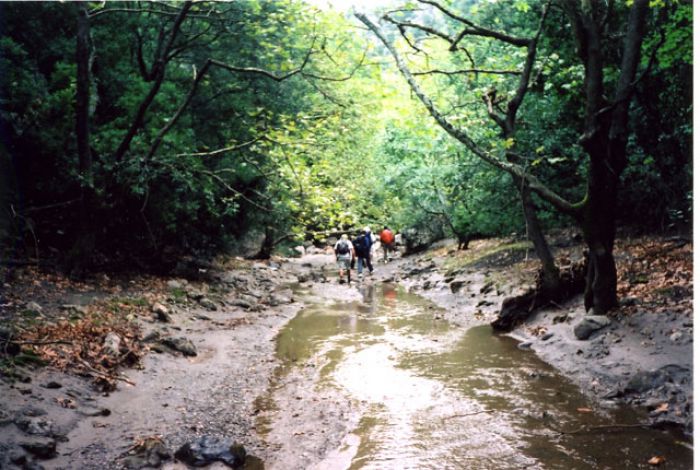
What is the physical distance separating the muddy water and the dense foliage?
3137mm

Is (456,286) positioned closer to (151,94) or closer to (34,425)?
(151,94)

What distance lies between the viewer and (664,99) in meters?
13.0

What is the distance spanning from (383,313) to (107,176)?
7.65 meters

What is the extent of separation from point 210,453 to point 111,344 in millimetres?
3561

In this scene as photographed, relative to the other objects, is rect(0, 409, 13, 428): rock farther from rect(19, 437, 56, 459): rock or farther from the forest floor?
rect(19, 437, 56, 459): rock

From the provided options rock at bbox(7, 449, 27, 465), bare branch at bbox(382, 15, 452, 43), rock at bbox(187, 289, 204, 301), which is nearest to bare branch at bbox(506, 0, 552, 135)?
bare branch at bbox(382, 15, 452, 43)

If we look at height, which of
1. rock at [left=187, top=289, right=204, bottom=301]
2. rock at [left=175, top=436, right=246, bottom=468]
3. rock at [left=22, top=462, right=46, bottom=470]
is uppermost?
rock at [left=187, top=289, right=204, bottom=301]

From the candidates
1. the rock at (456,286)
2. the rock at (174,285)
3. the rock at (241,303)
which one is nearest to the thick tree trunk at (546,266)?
the rock at (456,286)

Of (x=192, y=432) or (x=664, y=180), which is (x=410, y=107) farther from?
(x=664, y=180)

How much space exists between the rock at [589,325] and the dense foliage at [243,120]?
295 cm

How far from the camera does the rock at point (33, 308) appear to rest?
8.87m

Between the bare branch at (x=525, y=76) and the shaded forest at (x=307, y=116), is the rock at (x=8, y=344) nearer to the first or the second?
the shaded forest at (x=307, y=116)

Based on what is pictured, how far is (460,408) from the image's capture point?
23.1ft

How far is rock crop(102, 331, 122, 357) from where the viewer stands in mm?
7930
